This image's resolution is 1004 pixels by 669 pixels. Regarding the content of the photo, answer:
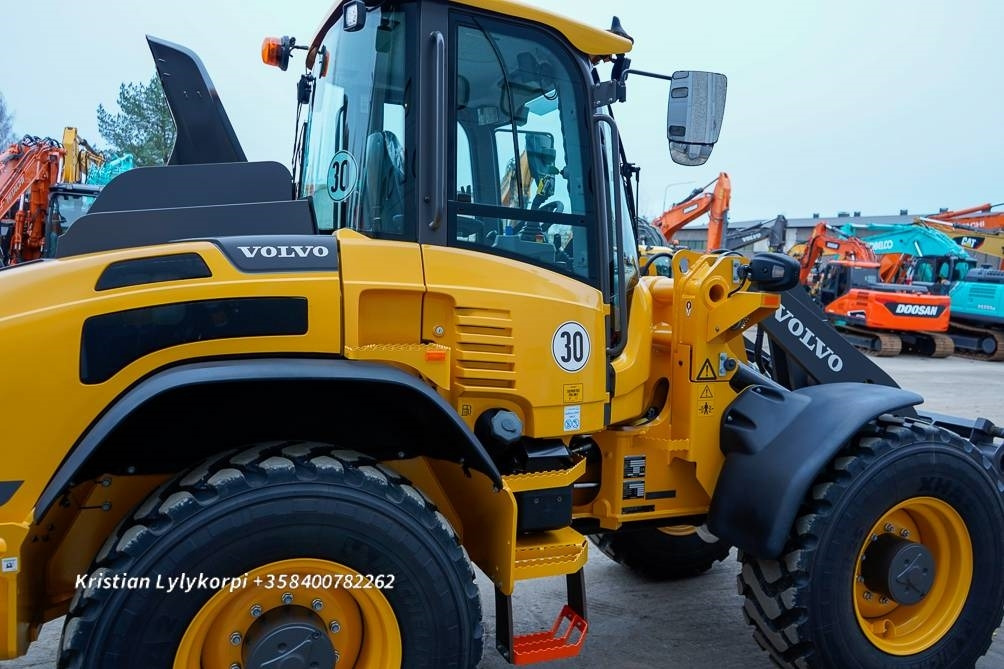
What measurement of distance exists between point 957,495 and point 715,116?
184cm

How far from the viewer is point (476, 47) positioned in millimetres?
2760

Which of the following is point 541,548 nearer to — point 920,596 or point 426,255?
point 426,255

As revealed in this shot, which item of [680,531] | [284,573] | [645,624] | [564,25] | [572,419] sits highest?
[564,25]

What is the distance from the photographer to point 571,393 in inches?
114

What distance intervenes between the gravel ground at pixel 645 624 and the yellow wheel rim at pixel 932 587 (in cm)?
50

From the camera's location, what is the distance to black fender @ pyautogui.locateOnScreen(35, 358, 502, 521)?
2135mm

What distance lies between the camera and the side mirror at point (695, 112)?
2.88m

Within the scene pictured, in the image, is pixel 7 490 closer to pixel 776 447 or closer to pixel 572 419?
pixel 572 419

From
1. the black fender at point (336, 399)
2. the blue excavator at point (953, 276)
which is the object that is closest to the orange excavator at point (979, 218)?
the blue excavator at point (953, 276)

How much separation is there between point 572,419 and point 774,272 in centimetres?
108

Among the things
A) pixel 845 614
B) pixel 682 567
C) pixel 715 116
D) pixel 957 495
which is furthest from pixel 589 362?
pixel 682 567

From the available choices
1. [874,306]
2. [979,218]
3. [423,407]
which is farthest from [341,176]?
[979,218]

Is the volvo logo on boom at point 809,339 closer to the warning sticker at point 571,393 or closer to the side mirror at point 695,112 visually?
the side mirror at point 695,112

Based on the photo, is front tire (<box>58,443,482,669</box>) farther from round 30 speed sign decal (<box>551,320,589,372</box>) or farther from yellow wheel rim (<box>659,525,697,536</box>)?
yellow wheel rim (<box>659,525,697,536</box>)
